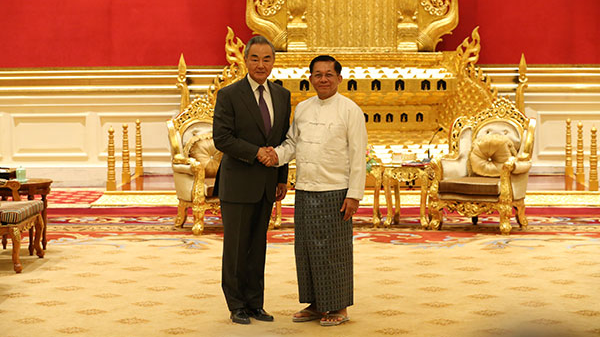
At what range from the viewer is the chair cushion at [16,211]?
5.11m

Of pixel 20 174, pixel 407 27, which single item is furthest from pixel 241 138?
pixel 407 27

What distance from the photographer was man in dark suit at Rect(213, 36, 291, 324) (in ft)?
12.9

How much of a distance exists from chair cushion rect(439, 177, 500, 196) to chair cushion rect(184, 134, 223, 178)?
2.00m

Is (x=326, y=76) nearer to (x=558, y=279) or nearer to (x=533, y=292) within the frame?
→ (x=533, y=292)

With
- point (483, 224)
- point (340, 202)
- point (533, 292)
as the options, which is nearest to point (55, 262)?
point (340, 202)

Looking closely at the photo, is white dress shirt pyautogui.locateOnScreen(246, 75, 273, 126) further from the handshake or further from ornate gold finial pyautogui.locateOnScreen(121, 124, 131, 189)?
ornate gold finial pyautogui.locateOnScreen(121, 124, 131, 189)

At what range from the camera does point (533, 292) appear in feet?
15.2

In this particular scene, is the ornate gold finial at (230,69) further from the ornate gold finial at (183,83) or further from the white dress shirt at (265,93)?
the white dress shirt at (265,93)

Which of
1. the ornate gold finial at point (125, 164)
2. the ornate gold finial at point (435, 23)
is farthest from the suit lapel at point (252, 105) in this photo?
the ornate gold finial at point (435, 23)

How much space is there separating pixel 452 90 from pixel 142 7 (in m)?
4.21

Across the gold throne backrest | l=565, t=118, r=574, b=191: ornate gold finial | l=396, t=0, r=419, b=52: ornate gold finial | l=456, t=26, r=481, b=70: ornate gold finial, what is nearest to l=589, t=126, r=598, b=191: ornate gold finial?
l=565, t=118, r=574, b=191: ornate gold finial

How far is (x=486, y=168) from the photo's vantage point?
24.0 feet

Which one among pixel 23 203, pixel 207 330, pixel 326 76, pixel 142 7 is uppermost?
pixel 142 7

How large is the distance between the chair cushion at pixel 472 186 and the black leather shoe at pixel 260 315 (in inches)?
130
